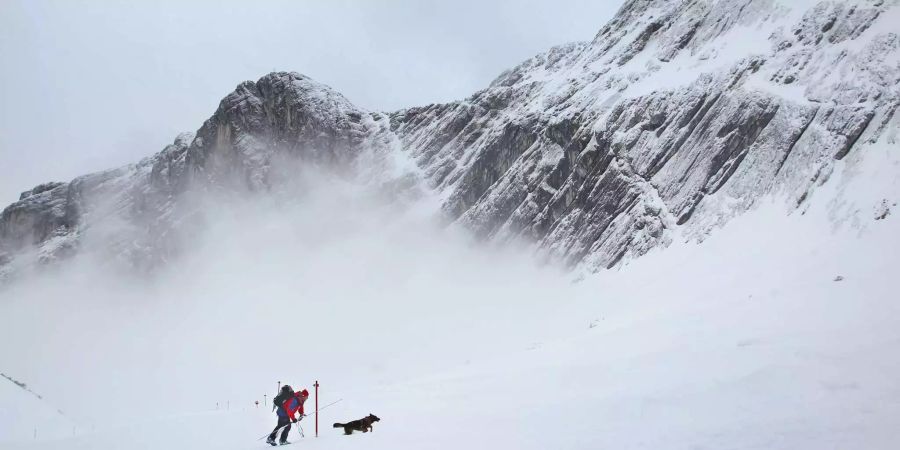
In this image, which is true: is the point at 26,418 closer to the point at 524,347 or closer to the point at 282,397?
the point at 282,397

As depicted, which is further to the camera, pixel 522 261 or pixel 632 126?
pixel 522 261

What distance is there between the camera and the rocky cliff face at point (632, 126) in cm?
3947

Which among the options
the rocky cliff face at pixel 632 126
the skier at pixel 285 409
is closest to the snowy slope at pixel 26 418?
the skier at pixel 285 409

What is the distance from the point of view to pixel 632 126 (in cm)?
5403

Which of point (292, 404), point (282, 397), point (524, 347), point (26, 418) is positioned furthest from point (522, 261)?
point (282, 397)

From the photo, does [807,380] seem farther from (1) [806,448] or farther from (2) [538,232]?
(2) [538,232]

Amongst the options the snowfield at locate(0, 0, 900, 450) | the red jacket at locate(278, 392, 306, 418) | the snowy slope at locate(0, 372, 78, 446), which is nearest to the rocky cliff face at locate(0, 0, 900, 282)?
the snowfield at locate(0, 0, 900, 450)

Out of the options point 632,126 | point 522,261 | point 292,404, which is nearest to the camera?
point 292,404

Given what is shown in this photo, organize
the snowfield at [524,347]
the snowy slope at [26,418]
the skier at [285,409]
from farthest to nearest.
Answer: the snowy slope at [26,418] < the skier at [285,409] < the snowfield at [524,347]

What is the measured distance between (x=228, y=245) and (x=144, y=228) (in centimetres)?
2847

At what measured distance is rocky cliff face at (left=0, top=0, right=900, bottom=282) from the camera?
39469mm

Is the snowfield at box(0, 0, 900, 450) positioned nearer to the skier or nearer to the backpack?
the skier

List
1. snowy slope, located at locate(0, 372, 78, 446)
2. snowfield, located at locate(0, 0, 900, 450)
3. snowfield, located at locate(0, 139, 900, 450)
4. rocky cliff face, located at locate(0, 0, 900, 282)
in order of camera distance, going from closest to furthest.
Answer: snowfield, located at locate(0, 139, 900, 450), snowfield, located at locate(0, 0, 900, 450), snowy slope, located at locate(0, 372, 78, 446), rocky cliff face, located at locate(0, 0, 900, 282)

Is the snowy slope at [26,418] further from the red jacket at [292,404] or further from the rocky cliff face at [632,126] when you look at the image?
the rocky cliff face at [632,126]
